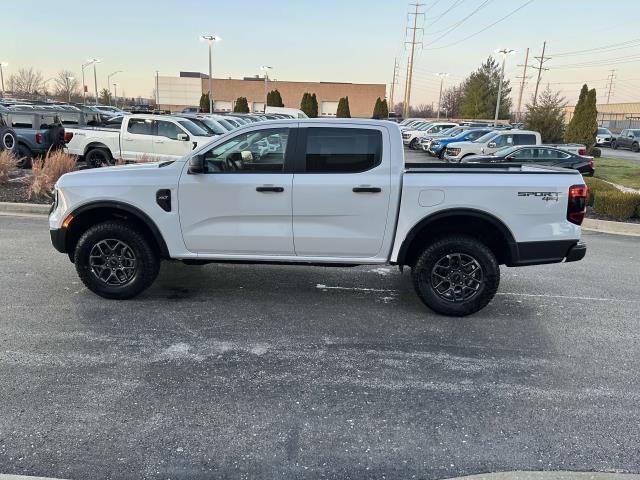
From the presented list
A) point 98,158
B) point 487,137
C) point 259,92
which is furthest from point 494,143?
point 259,92

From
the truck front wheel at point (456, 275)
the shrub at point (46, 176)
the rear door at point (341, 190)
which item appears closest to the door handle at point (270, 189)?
the rear door at point (341, 190)

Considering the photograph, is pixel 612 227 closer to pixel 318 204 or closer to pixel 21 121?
pixel 318 204

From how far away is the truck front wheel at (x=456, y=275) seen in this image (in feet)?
16.3

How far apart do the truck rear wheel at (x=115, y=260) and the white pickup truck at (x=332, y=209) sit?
1 cm

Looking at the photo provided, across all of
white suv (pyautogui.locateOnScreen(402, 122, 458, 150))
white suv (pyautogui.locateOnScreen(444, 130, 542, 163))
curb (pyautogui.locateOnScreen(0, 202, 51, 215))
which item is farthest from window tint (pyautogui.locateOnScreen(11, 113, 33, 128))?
white suv (pyautogui.locateOnScreen(402, 122, 458, 150))

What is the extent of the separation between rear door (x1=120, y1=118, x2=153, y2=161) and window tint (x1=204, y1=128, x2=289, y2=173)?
957cm

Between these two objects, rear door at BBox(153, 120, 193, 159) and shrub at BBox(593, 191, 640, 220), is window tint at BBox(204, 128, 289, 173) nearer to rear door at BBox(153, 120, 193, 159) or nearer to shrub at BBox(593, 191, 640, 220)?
shrub at BBox(593, 191, 640, 220)

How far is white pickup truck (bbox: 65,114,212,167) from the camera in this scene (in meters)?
13.9

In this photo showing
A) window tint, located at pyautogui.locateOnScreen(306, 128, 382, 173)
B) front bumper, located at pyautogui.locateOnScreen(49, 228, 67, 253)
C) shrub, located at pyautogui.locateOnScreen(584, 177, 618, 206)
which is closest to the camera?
window tint, located at pyautogui.locateOnScreen(306, 128, 382, 173)

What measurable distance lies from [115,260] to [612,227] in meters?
9.35

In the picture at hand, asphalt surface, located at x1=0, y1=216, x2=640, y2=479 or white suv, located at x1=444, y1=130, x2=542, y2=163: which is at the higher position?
white suv, located at x1=444, y1=130, x2=542, y2=163

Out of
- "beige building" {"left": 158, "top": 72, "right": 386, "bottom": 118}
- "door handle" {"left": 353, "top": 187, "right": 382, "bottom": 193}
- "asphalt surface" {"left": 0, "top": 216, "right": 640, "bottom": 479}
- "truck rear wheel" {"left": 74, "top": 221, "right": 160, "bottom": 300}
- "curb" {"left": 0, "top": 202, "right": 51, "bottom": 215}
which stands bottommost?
"curb" {"left": 0, "top": 202, "right": 51, "bottom": 215}

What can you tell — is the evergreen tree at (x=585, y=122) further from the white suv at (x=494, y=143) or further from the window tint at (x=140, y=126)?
the window tint at (x=140, y=126)

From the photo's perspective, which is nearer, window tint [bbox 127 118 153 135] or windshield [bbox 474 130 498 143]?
window tint [bbox 127 118 153 135]
